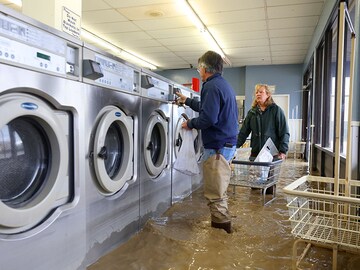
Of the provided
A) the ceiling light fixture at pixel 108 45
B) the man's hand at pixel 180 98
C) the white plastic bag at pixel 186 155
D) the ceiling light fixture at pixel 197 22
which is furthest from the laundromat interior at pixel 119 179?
the ceiling light fixture at pixel 108 45

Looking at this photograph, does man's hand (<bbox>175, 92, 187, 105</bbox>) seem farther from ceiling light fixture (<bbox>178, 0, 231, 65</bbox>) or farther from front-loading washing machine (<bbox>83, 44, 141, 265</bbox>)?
ceiling light fixture (<bbox>178, 0, 231, 65</bbox>)

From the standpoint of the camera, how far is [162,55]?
801 centimetres

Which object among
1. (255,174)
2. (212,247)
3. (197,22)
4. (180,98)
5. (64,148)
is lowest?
(212,247)

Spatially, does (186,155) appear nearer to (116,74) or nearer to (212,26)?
(116,74)

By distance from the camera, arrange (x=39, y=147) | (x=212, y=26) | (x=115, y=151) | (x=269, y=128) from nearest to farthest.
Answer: (x=39, y=147), (x=115, y=151), (x=269, y=128), (x=212, y=26)

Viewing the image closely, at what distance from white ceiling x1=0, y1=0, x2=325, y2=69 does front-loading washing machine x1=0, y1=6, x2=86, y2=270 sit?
141 inches

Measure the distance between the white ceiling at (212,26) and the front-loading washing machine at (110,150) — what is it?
306cm

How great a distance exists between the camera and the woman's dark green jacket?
11.0 feet

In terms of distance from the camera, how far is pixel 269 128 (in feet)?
11.1

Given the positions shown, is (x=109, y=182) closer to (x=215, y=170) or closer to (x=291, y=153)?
(x=215, y=170)

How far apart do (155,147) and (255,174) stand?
3.64 feet

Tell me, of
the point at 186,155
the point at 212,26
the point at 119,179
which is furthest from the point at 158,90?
the point at 212,26

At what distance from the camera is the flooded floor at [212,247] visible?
1.80m

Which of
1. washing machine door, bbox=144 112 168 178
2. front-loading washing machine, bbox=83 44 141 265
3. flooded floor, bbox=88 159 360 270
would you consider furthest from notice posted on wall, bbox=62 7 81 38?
flooded floor, bbox=88 159 360 270
